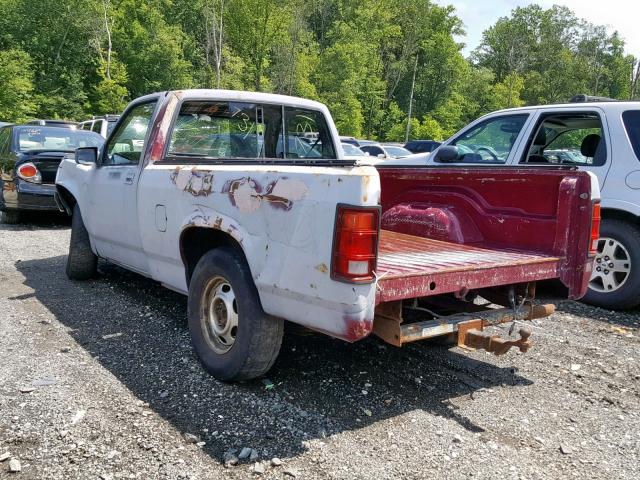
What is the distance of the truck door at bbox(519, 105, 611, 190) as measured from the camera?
19.8 feet

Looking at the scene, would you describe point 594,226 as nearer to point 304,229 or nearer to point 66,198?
point 304,229

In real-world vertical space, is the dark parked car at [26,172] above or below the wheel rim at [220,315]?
above

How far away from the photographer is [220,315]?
12.5 feet

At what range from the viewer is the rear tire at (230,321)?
337 cm

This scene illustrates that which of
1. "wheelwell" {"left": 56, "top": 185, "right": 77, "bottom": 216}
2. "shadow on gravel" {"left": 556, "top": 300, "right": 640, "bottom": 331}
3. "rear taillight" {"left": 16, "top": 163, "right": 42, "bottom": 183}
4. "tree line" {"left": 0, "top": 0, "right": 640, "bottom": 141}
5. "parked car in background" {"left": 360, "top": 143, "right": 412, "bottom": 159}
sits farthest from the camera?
"tree line" {"left": 0, "top": 0, "right": 640, "bottom": 141}

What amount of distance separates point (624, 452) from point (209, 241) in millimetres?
2893

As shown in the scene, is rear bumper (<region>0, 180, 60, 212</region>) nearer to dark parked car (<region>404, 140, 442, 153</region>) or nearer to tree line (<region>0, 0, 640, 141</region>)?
dark parked car (<region>404, 140, 442, 153</region>)

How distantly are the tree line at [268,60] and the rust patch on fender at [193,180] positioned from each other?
33.2 meters

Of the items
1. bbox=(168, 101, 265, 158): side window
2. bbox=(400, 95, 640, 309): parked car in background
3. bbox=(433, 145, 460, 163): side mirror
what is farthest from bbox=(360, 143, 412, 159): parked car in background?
bbox=(168, 101, 265, 158): side window

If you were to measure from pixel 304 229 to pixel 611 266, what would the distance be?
435 cm

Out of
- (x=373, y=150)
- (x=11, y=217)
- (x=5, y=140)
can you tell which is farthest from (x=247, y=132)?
(x=373, y=150)

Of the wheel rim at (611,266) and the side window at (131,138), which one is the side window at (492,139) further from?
the side window at (131,138)

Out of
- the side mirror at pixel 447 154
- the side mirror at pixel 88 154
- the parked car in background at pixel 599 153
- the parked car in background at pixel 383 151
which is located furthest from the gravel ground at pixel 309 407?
the parked car in background at pixel 383 151

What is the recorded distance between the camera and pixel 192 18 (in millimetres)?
59281
